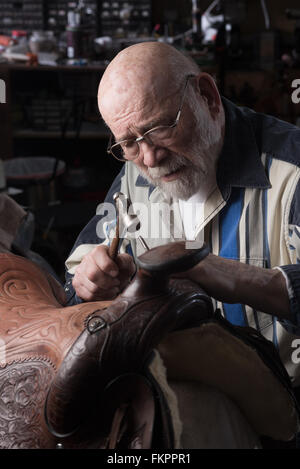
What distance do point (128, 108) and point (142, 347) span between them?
1.69 feet

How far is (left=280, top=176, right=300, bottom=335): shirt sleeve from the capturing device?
0.80 meters

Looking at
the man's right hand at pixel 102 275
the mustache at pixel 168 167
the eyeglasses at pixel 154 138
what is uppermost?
the eyeglasses at pixel 154 138

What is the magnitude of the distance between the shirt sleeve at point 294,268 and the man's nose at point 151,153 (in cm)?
28

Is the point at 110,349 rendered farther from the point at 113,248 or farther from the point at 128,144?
the point at 128,144

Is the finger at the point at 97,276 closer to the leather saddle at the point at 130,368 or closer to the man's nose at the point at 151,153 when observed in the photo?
the leather saddle at the point at 130,368

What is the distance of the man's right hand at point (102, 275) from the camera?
0.79 m

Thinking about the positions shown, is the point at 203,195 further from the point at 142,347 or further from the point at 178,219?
the point at 142,347

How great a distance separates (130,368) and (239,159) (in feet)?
2.18

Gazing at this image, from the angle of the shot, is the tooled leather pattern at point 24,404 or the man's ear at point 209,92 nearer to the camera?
the tooled leather pattern at point 24,404

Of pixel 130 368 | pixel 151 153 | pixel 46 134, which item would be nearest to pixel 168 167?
pixel 151 153

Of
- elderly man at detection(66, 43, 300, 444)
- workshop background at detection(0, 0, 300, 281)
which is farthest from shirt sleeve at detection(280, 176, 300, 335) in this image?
workshop background at detection(0, 0, 300, 281)

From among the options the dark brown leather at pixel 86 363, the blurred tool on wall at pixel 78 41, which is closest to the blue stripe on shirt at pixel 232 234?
the dark brown leather at pixel 86 363

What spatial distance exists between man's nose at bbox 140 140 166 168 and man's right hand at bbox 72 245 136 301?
0.79 feet

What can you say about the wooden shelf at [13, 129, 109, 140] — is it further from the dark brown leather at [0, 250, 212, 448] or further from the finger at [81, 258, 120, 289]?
the dark brown leather at [0, 250, 212, 448]
